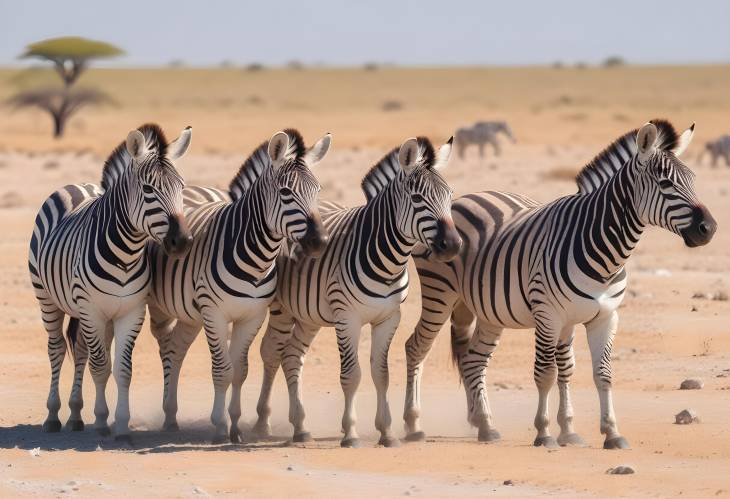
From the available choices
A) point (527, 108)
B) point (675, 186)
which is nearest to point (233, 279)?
point (675, 186)

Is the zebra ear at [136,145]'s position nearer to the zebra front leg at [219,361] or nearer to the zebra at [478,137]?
the zebra front leg at [219,361]

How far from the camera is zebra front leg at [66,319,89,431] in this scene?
10203 mm

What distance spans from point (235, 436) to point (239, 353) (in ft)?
1.88

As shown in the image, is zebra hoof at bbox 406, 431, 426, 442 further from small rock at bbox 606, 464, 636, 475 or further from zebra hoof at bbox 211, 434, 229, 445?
small rock at bbox 606, 464, 636, 475

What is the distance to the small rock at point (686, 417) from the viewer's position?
10.0 m

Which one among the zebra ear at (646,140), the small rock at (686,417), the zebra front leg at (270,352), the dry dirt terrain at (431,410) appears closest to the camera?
the dry dirt terrain at (431,410)

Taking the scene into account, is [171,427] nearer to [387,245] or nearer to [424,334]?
[424,334]

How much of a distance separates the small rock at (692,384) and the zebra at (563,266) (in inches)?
85.6

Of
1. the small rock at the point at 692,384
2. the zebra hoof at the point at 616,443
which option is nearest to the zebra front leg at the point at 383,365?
the zebra hoof at the point at 616,443

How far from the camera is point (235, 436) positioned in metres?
9.60

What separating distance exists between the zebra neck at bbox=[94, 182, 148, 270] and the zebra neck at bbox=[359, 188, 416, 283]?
1543 millimetres

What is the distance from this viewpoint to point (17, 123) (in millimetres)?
60125

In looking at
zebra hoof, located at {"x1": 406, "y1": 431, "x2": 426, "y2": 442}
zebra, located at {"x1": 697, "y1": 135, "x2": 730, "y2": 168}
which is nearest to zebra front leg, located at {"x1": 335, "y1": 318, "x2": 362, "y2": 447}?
zebra hoof, located at {"x1": 406, "y1": 431, "x2": 426, "y2": 442}

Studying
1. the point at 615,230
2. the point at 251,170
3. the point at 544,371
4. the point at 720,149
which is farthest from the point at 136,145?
the point at 720,149
